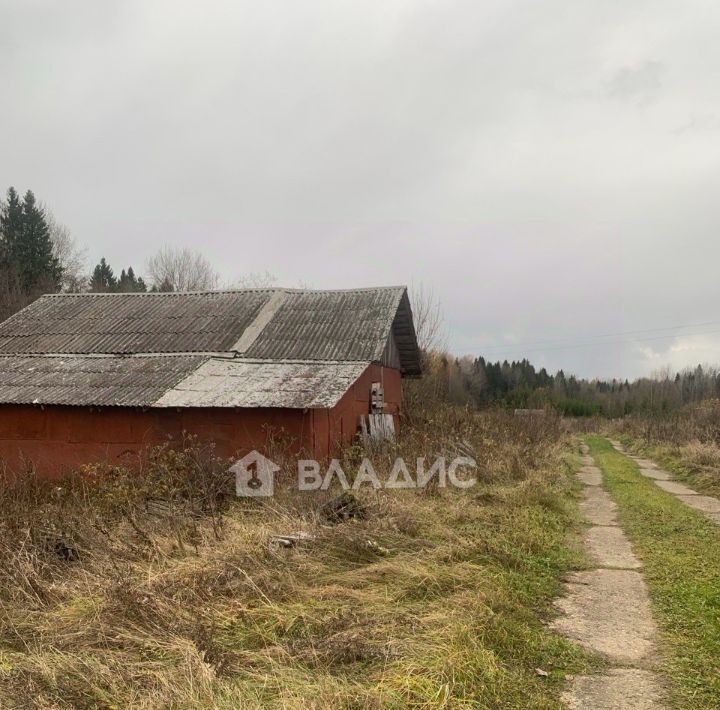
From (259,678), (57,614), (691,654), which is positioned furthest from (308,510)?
(691,654)

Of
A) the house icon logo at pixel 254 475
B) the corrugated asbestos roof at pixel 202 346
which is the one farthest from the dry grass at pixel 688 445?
the house icon logo at pixel 254 475

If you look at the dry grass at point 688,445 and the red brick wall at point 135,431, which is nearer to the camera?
the red brick wall at point 135,431

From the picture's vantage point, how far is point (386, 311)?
607 inches

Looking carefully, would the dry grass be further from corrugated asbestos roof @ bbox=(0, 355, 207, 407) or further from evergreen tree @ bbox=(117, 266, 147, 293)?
evergreen tree @ bbox=(117, 266, 147, 293)

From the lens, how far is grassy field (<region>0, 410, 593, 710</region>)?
3416 mm

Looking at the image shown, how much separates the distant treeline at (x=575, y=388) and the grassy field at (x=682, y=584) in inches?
1155

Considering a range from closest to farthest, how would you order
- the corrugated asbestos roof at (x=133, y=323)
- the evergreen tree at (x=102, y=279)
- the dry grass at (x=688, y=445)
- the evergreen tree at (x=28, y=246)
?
the dry grass at (x=688, y=445) < the corrugated asbestos roof at (x=133, y=323) < the evergreen tree at (x=28, y=246) < the evergreen tree at (x=102, y=279)

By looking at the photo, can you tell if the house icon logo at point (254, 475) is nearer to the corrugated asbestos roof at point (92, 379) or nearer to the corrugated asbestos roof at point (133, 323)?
the corrugated asbestos roof at point (92, 379)

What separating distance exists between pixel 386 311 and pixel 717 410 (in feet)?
44.5

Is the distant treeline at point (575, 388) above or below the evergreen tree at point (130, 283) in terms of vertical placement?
below

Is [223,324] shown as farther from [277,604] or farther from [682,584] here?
[682,584]

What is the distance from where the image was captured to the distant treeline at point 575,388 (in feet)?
159

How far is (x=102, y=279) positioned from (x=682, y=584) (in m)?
53.7

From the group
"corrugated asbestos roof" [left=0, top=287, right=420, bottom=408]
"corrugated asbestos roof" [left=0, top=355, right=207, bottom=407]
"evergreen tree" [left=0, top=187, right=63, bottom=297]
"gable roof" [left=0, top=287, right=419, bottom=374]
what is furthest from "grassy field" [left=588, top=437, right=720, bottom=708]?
"evergreen tree" [left=0, top=187, right=63, bottom=297]
